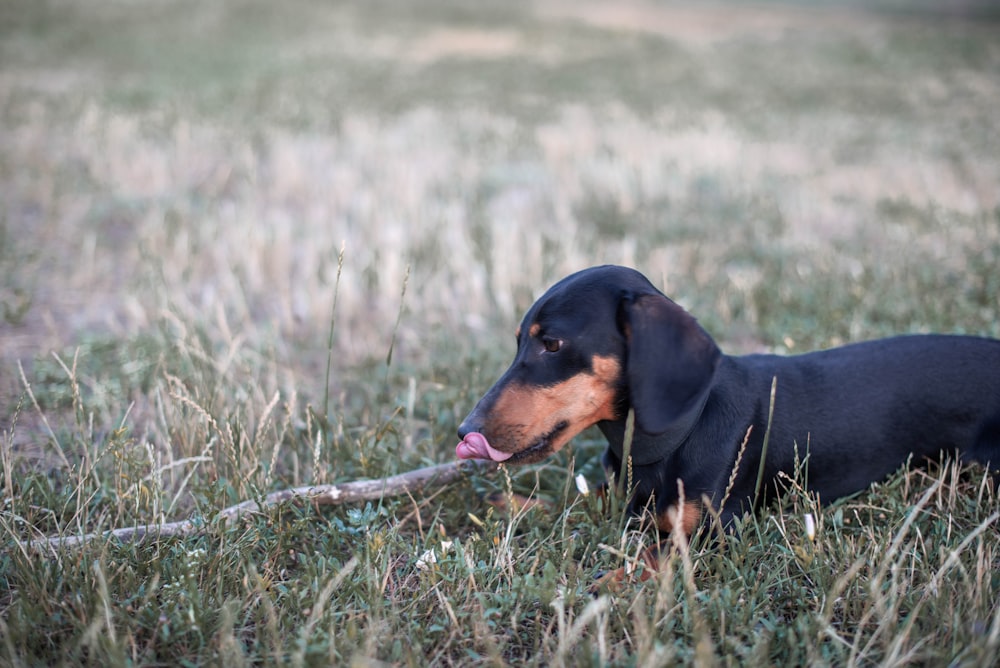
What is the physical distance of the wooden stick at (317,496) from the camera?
2.80 metres

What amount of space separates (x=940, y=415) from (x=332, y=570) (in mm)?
2600

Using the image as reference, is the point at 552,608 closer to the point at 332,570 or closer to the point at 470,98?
the point at 332,570

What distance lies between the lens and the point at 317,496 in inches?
122

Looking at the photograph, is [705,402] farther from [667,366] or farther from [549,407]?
[549,407]

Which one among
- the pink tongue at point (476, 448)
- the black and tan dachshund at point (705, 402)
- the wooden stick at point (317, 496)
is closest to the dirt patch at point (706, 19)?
the black and tan dachshund at point (705, 402)

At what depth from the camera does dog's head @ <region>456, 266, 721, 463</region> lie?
2594mm

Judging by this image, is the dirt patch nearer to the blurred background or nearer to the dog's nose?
the blurred background

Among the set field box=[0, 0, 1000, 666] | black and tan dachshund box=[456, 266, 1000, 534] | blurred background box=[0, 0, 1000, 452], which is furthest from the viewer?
blurred background box=[0, 0, 1000, 452]

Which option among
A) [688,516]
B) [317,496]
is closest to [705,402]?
[688,516]

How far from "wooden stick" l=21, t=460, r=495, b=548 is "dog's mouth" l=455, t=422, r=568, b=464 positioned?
1.98 ft

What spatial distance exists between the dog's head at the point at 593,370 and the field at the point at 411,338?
448 millimetres

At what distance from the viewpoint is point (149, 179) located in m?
8.45

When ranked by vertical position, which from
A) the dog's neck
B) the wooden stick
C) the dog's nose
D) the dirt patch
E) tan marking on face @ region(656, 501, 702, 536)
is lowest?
the wooden stick

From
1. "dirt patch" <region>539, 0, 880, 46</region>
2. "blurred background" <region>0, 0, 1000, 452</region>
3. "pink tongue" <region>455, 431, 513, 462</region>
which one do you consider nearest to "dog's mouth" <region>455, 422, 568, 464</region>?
"pink tongue" <region>455, 431, 513, 462</region>
